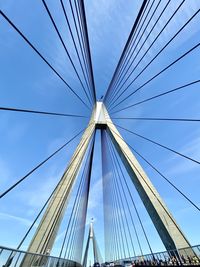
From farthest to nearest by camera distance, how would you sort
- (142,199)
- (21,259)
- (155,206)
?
(142,199), (155,206), (21,259)

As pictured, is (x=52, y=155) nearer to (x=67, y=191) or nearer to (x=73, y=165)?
(x=67, y=191)

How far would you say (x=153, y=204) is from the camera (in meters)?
13.3

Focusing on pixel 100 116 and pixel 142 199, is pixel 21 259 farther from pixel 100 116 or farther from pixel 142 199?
pixel 100 116

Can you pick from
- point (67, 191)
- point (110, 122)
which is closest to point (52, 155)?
point (67, 191)

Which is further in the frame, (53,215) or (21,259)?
(53,215)

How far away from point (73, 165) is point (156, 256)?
8.41 meters

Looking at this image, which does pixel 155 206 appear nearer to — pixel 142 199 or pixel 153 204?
pixel 153 204

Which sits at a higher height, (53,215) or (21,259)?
(53,215)

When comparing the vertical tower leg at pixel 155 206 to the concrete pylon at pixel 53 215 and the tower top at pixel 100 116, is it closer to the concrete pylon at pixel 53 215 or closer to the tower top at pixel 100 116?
the concrete pylon at pixel 53 215

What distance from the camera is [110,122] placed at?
22.8 m

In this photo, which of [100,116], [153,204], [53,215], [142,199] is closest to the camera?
[53,215]

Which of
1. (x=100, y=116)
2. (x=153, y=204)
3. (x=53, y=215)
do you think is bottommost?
(x=53, y=215)

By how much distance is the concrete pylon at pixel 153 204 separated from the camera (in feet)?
38.9

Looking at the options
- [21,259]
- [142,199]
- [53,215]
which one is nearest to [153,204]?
[142,199]
